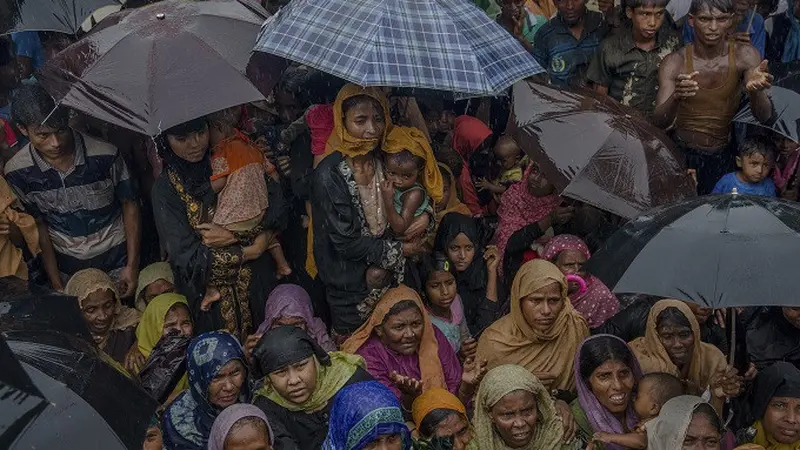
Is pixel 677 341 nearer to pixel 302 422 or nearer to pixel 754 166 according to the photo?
pixel 754 166

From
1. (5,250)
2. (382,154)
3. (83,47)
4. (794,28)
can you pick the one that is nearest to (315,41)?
(382,154)

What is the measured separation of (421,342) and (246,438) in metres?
1.42

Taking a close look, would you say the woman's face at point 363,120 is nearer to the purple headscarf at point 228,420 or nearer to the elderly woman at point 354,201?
the elderly woman at point 354,201

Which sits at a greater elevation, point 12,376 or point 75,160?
point 12,376

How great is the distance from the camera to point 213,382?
6.14 meters

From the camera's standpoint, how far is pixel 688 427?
540 centimetres

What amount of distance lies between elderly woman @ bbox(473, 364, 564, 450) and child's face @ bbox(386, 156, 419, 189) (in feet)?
3.94

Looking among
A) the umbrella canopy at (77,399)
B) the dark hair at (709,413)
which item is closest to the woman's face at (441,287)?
the dark hair at (709,413)

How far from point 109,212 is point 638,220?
3246 mm

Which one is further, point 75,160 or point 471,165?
point 471,165

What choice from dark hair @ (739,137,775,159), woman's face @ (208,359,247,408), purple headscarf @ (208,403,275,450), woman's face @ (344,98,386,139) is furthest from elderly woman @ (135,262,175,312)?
dark hair @ (739,137,775,159)

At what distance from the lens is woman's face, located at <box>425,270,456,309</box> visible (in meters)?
7.11

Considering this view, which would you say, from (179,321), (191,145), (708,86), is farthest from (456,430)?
(708,86)

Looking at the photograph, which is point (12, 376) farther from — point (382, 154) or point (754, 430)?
point (754, 430)
